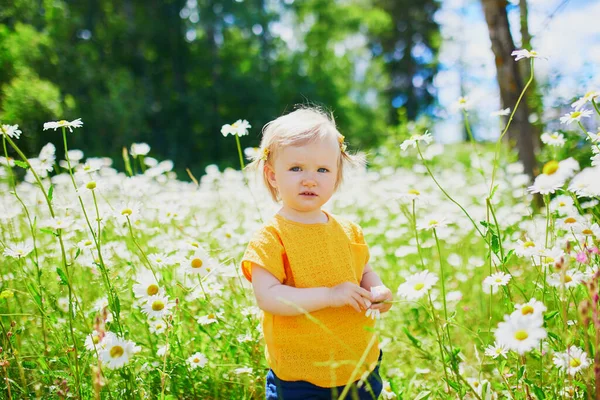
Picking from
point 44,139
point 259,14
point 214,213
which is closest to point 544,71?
point 214,213

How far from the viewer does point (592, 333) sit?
4.68ft

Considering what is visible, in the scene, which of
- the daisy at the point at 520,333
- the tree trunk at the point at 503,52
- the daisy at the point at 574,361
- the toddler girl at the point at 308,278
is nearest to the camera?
the daisy at the point at 520,333

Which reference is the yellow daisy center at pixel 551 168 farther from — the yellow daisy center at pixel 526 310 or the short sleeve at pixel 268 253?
the short sleeve at pixel 268 253

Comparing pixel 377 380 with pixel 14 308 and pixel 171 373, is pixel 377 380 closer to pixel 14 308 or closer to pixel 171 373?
pixel 171 373

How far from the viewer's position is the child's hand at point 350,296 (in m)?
1.41

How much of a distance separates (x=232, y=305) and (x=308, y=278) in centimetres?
73

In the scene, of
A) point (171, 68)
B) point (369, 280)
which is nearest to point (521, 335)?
point (369, 280)

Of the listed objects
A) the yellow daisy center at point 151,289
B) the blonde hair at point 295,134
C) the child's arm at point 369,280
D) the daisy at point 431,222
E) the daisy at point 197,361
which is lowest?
the daisy at point 197,361

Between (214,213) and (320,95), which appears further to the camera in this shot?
(320,95)

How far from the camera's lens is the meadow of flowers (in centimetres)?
141

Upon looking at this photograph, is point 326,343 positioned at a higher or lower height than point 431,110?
lower

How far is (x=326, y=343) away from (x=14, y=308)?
1.60 metres

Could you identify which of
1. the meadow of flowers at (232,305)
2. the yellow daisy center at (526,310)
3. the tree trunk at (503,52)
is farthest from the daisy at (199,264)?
the tree trunk at (503,52)

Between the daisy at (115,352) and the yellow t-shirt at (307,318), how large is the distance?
0.41m
